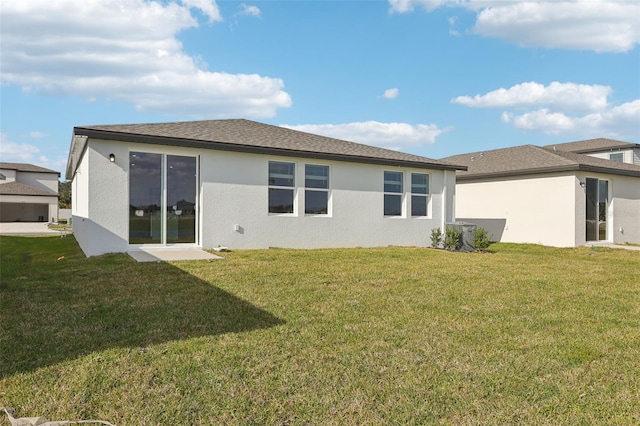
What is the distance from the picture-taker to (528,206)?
16.3m

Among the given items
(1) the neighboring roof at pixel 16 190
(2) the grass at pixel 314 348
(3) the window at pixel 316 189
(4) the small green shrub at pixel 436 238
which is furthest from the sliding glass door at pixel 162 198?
(1) the neighboring roof at pixel 16 190

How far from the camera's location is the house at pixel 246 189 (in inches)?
378

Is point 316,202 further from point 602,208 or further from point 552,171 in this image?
point 602,208

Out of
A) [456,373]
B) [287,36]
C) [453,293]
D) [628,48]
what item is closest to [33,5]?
[287,36]

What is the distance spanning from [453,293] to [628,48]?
14662 mm

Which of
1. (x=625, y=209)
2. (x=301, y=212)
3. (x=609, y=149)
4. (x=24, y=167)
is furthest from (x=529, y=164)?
(x=24, y=167)

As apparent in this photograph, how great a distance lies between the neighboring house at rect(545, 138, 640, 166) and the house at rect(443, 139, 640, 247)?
26.2 feet

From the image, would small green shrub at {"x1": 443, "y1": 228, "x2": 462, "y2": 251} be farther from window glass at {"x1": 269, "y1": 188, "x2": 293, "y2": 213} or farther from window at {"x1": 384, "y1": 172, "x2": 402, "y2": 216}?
window glass at {"x1": 269, "y1": 188, "x2": 293, "y2": 213}

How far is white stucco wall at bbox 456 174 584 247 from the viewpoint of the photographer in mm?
14922

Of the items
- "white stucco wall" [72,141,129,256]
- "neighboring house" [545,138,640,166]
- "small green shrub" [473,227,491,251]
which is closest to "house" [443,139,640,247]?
"small green shrub" [473,227,491,251]

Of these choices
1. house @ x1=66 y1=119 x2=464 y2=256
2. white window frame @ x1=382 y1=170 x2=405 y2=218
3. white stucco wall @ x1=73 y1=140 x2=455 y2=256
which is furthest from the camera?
white window frame @ x1=382 y1=170 x2=405 y2=218

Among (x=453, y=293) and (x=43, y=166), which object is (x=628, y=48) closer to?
(x=453, y=293)

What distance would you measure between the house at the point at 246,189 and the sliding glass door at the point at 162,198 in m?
0.02

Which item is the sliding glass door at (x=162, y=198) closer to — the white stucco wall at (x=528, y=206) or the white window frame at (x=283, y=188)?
the white window frame at (x=283, y=188)
